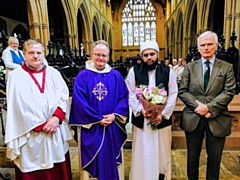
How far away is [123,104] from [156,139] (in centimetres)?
45

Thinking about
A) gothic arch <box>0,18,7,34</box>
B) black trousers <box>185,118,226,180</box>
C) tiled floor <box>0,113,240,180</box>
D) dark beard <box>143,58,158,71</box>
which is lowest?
tiled floor <box>0,113,240,180</box>

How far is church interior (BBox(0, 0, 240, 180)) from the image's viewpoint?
3.00 metres

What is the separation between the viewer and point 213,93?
181 cm

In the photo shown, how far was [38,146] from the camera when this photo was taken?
5.64 feet

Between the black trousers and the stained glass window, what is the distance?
2547cm

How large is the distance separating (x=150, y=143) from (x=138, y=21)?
26.0 metres

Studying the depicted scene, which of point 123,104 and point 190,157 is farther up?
point 123,104

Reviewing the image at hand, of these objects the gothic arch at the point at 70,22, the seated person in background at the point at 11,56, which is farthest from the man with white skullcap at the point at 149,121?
the gothic arch at the point at 70,22

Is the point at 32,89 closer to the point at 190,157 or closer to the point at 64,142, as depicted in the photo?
the point at 64,142

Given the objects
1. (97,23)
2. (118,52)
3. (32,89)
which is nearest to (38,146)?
(32,89)

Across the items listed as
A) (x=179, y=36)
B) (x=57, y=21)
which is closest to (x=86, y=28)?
(x=57, y=21)

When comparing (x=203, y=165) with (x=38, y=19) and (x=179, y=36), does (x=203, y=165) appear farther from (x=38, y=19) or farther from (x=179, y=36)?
(x=179, y=36)

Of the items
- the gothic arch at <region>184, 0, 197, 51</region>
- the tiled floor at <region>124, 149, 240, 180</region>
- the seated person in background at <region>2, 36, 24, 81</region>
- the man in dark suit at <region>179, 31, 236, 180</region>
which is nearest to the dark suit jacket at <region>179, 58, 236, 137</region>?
the man in dark suit at <region>179, 31, 236, 180</region>

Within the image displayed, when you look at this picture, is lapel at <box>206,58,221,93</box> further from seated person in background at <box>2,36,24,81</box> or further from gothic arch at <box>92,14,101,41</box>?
gothic arch at <box>92,14,101,41</box>
